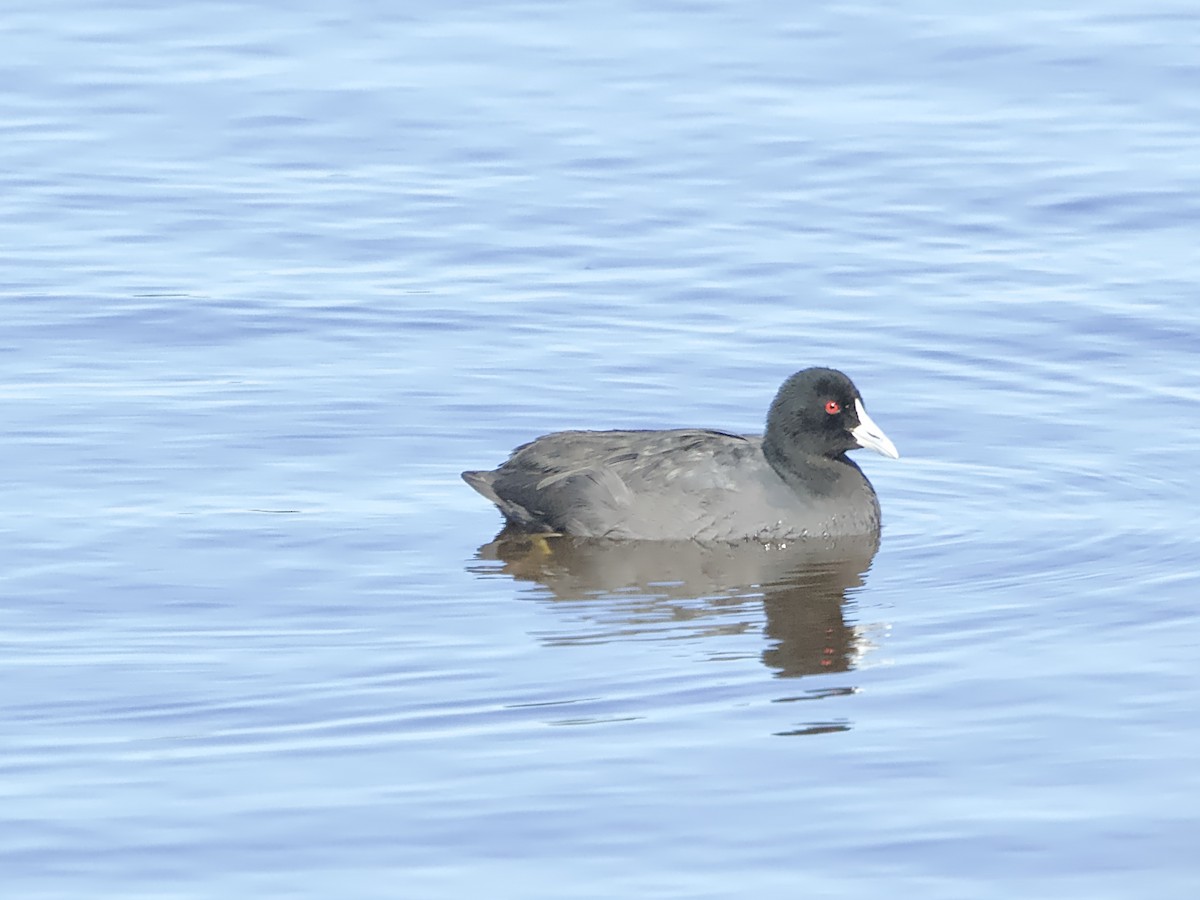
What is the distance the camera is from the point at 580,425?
1198 cm

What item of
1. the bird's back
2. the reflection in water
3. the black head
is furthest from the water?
the black head

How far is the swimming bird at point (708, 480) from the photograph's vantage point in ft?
35.4

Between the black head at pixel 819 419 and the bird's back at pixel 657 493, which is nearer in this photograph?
the bird's back at pixel 657 493

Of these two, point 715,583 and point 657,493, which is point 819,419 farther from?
point 715,583

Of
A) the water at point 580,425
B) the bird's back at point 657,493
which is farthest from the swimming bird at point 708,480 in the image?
the water at point 580,425

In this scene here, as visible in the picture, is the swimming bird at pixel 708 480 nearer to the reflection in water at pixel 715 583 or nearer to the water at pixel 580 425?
the reflection in water at pixel 715 583

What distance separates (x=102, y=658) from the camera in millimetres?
8805

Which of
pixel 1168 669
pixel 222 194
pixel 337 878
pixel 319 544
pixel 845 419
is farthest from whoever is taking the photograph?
pixel 222 194

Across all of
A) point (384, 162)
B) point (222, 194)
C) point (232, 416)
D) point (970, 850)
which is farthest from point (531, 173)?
point (970, 850)

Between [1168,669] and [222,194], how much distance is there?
866cm

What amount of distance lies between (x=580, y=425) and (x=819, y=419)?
58.2 inches

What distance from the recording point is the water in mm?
7266

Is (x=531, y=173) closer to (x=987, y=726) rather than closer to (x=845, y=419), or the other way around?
(x=845, y=419)

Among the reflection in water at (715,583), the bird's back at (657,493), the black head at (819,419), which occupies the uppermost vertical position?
the black head at (819,419)
